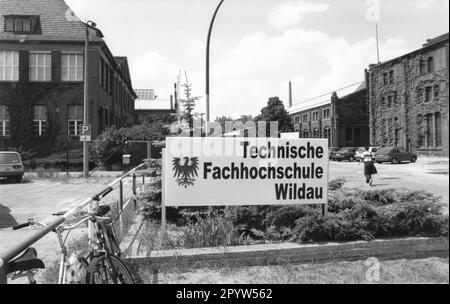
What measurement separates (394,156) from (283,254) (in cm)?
171

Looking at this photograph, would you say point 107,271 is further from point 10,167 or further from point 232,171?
point 10,167

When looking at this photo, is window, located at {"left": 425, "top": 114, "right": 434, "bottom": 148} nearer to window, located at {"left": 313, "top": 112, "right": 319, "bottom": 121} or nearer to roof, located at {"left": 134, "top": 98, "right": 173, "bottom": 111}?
window, located at {"left": 313, "top": 112, "right": 319, "bottom": 121}

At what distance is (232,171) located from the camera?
4648 mm

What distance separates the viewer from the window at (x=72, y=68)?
26547mm

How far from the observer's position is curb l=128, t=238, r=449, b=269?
4.17 metres

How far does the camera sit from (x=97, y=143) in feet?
77.4

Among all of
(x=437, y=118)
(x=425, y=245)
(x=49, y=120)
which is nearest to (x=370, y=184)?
(x=425, y=245)

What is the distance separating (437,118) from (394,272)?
6.24ft

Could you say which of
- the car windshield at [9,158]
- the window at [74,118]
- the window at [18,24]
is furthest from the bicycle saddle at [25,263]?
the window at [74,118]

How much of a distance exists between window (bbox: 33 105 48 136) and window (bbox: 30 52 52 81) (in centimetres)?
217

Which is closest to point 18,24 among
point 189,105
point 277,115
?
point 189,105

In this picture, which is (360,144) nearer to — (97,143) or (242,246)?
(242,246)

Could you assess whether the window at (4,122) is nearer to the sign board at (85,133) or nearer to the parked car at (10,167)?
the parked car at (10,167)

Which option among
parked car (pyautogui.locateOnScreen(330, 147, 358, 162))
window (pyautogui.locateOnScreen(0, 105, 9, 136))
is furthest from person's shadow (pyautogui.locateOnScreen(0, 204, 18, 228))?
window (pyautogui.locateOnScreen(0, 105, 9, 136))
